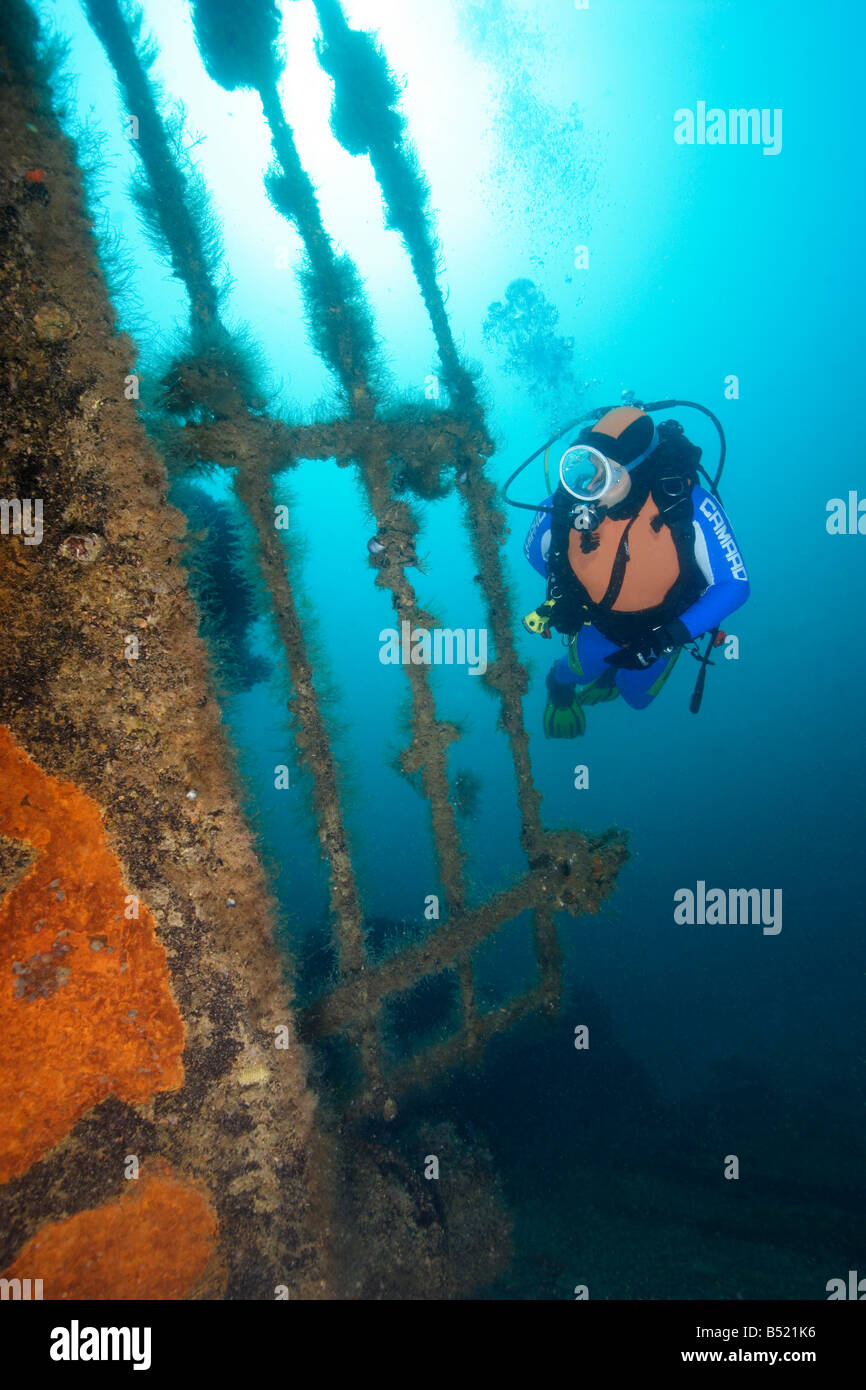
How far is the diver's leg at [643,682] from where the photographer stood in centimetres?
623

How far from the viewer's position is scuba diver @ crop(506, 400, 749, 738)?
4.21 metres

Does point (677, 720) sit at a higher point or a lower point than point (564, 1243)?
higher

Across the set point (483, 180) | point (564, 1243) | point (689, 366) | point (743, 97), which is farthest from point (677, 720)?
point (483, 180)

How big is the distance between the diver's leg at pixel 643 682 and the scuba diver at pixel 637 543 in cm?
97

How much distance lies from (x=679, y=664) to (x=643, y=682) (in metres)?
48.5

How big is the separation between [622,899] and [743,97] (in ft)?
211

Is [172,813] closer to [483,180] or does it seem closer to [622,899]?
[622,899]

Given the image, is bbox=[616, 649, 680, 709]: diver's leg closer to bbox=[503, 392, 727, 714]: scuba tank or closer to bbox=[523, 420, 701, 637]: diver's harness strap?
bbox=[503, 392, 727, 714]: scuba tank

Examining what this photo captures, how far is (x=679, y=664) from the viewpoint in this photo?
50219 millimetres

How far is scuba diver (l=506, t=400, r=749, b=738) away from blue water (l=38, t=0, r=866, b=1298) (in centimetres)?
97

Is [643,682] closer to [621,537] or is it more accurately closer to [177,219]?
[621,537]

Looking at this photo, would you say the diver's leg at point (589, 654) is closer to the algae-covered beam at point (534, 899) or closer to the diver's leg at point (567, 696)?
the diver's leg at point (567, 696)

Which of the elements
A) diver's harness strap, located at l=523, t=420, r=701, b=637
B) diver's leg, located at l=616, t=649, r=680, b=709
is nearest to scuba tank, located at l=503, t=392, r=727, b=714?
diver's harness strap, located at l=523, t=420, r=701, b=637
